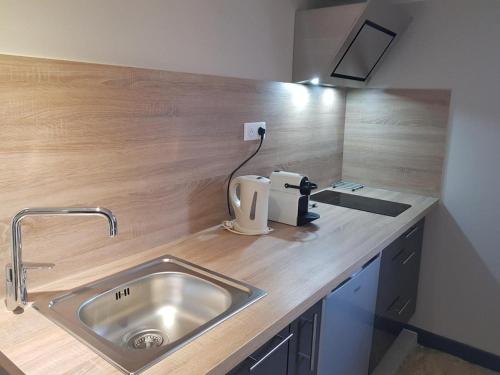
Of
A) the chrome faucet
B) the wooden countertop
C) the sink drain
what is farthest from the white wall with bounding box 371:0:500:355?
the chrome faucet

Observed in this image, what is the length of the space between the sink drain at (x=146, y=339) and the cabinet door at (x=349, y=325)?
0.53 meters

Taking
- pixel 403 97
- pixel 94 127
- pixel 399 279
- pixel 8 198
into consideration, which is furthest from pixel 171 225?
pixel 403 97

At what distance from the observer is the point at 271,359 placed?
1.13 meters

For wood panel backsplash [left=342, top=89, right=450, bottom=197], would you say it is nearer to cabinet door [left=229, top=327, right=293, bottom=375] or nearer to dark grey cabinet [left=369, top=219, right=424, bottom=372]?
dark grey cabinet [left=369, top=219, right=424, bottom=372]

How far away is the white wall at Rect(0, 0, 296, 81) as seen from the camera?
1120mm

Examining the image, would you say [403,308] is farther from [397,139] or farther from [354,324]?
[397,139]

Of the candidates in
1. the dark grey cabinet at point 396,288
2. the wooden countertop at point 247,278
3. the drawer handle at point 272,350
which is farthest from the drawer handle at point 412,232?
the drawer handle at point 272,350

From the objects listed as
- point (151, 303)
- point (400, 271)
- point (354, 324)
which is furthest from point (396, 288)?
point (151, 303)

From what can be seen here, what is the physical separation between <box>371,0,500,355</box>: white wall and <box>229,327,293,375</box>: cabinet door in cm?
163

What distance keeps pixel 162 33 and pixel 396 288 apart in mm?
1673

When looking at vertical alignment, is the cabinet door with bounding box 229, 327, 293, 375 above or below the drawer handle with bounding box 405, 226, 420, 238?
below

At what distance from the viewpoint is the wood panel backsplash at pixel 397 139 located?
240 centimetres

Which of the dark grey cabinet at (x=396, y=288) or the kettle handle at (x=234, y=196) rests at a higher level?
the kettle handle at (x=234, y=196)

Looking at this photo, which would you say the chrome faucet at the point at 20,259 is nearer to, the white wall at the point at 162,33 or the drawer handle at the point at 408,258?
the white wall at the point at 162,33
